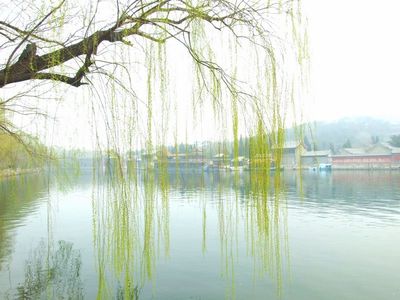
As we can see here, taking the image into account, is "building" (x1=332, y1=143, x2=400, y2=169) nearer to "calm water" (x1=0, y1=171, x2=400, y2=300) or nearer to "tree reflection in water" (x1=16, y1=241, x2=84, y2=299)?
"calm water" (x1=0, y1=171, x2=400, y2=300)

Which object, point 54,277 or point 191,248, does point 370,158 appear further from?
point 54,277

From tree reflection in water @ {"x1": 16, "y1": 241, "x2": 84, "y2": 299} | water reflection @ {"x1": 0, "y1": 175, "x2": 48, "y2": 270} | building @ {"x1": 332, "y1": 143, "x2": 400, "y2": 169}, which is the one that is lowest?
tree reflection in water @ {"x1": 16, "y1": 241, "x2": 84, "y2": 299}

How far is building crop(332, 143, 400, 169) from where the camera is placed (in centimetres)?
4991

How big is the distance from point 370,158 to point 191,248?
50.3 m

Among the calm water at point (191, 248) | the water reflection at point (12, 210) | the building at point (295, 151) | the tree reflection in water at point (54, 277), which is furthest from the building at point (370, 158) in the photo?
the building at point (295, 151)

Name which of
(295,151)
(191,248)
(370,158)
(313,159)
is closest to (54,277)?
(191,248)

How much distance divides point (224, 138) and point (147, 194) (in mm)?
543

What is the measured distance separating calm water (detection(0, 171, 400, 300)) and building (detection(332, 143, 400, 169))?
40299 mm

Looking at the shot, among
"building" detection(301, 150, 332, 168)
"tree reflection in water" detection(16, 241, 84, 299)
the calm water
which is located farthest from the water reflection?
"building" detection(301, 150, 332, 168)

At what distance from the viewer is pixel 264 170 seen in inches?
78.7

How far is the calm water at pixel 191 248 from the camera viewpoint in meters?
1.92

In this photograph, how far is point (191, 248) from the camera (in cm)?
909

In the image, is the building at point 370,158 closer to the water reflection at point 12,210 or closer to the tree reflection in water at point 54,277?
the water reflection at point 12,210

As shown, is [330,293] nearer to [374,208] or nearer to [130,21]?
[130,21]
